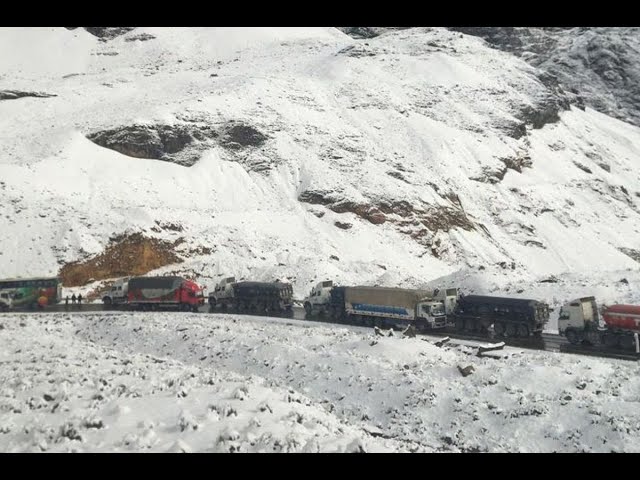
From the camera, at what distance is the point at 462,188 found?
6675 cm

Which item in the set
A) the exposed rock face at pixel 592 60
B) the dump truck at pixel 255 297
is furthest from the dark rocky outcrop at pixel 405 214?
the exposed rock face at pixel 592 60

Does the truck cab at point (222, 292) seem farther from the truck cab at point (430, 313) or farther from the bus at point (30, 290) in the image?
the truck cab at point (430, 313)

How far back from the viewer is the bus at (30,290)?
1633 inches

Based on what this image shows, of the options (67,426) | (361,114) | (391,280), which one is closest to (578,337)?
(391,280)

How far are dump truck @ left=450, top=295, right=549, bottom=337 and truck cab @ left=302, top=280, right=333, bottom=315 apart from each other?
9.57m

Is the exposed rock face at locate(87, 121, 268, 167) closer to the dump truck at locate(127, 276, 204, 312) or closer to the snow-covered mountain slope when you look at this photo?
the snow-covered mountain slope

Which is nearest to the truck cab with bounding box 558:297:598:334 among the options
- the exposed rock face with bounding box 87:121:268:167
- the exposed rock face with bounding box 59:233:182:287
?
the exposed rock face with bounding box 59:233:182:287

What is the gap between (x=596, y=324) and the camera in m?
27.4

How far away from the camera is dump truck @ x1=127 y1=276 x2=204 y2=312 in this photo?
40.4 meters

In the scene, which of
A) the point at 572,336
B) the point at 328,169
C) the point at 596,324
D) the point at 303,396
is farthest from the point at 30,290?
the point at 596,324

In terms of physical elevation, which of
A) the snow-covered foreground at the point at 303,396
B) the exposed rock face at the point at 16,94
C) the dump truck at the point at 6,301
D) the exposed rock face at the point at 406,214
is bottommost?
the snow-covered foreground at the point at 303,396
